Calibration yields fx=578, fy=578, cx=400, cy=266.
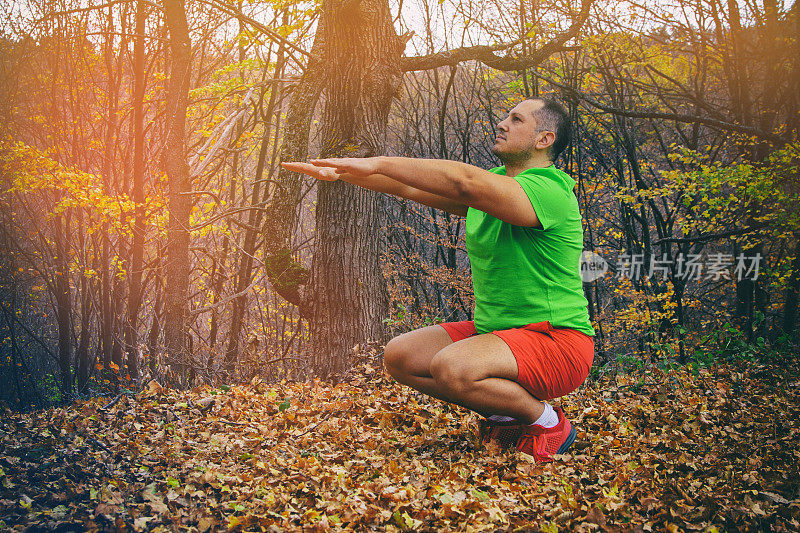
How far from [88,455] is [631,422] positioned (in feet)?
10.3

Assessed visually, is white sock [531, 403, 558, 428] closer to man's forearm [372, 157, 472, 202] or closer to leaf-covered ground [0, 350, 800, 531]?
leaf-covered ground [0, 350, 800, 531]

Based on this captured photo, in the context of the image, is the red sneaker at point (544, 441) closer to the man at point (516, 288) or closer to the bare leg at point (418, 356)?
the man at point (516, 288)

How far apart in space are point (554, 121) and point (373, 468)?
2.03 meters

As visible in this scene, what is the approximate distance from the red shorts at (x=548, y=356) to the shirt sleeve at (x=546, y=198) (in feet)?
1.77

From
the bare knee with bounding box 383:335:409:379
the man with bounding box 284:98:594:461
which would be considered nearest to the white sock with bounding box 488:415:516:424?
the man with bounding box 284:98:594:461

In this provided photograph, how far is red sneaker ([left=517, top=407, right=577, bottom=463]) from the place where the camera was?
A: 9.37 ft

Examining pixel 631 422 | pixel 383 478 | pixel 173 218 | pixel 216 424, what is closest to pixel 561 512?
pixel 383 478

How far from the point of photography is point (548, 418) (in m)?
2.94

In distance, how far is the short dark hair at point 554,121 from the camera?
311cm

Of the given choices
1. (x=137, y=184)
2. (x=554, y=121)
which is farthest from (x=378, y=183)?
(x=137, y=184)

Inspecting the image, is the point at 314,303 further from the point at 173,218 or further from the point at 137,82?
the point at 137,82

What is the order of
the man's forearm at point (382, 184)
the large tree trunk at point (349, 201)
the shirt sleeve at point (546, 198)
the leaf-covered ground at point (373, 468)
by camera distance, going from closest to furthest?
the leaf-covered ground at point (373, 468) → the shirt sleeve at point (546, 198) → the man's forearm at point (382, 184) → the large tree trunk at point (349, 201)
